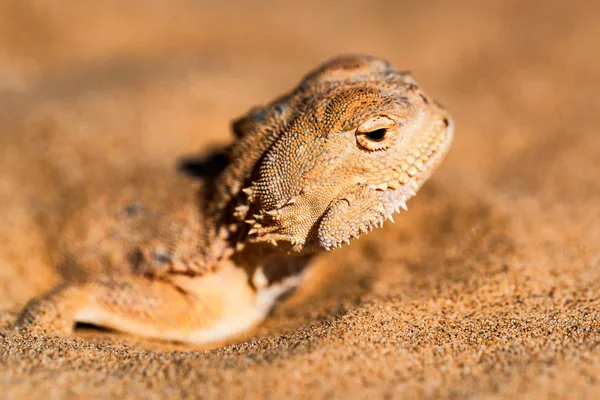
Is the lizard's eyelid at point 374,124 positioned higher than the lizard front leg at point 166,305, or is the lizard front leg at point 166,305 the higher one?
the lizard's eyelid at point 374,124

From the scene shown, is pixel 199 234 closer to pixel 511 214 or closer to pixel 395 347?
pixel 395 347

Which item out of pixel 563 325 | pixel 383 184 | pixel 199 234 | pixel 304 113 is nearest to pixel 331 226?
pixel 383 184

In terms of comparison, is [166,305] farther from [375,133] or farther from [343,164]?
[375,133]

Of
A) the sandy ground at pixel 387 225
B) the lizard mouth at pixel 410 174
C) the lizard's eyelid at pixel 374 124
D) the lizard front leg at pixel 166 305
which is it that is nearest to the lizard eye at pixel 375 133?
the lizard's eyelid at pixel 374 124

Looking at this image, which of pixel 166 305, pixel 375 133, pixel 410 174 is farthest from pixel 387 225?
pixel 166 305

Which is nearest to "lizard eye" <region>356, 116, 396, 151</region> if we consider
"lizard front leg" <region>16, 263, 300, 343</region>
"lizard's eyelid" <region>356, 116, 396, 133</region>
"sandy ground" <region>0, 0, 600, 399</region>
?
"lizard's eyelid" <region>356, 116, 396, 133</region>

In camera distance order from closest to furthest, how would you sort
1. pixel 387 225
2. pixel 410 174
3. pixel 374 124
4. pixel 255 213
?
pixel 374 124 → pixel 410 174 → pixel 255 213 → pixel 387 225

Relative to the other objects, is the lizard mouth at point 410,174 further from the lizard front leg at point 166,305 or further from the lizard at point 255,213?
the lizard front leg at point 166,305

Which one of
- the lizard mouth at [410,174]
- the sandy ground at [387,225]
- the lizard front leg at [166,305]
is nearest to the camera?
the sandy ground at [387,225]
